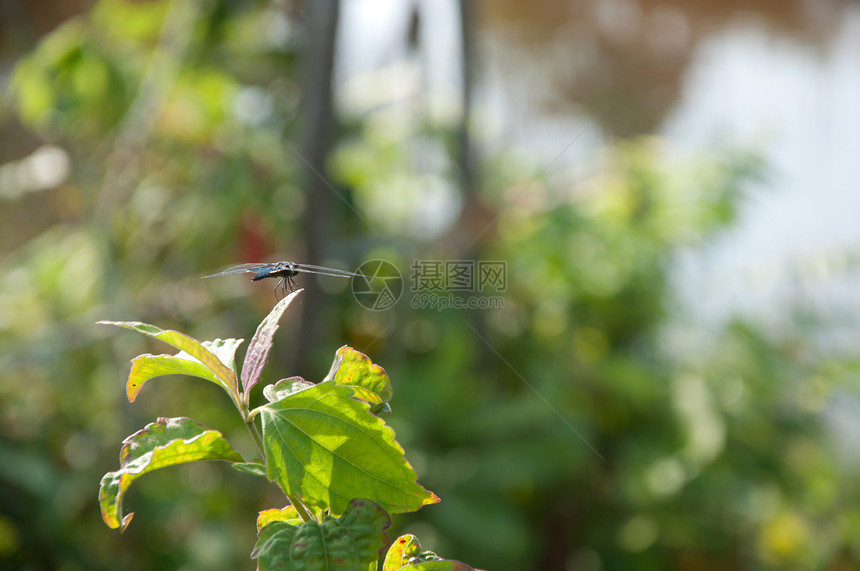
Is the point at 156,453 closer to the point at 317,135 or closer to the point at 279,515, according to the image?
the point at 279,515

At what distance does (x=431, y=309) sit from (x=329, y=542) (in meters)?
1.11

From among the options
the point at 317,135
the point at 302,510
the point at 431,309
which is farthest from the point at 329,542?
the point at 431,309

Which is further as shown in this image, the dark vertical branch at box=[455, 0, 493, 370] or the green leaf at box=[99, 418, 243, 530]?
the dark vertical branch at box=[455, 0, 493, 370]

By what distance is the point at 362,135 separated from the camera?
151 cm

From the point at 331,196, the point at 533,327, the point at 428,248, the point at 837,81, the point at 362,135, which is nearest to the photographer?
the point at 331,196

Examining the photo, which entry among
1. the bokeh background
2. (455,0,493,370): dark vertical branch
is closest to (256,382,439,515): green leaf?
the bokeh background

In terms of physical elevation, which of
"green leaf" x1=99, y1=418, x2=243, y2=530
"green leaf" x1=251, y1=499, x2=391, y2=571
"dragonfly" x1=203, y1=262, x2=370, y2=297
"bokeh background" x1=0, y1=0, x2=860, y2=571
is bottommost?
"bokeh background" x1=0, y1=0, x2=860, y2=571

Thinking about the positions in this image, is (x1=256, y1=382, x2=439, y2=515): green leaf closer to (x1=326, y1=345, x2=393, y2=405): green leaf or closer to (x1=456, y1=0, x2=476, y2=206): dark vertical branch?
(x1=326, y1=345, x2=393, y2=405): green leaf

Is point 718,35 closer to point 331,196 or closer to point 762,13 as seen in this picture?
point 762,13

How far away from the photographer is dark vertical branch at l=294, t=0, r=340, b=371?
102cm

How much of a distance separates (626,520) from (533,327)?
366 mm

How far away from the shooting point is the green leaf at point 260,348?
179 millimetres

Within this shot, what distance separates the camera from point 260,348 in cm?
18

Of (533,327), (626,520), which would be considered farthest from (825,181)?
(626,520)
